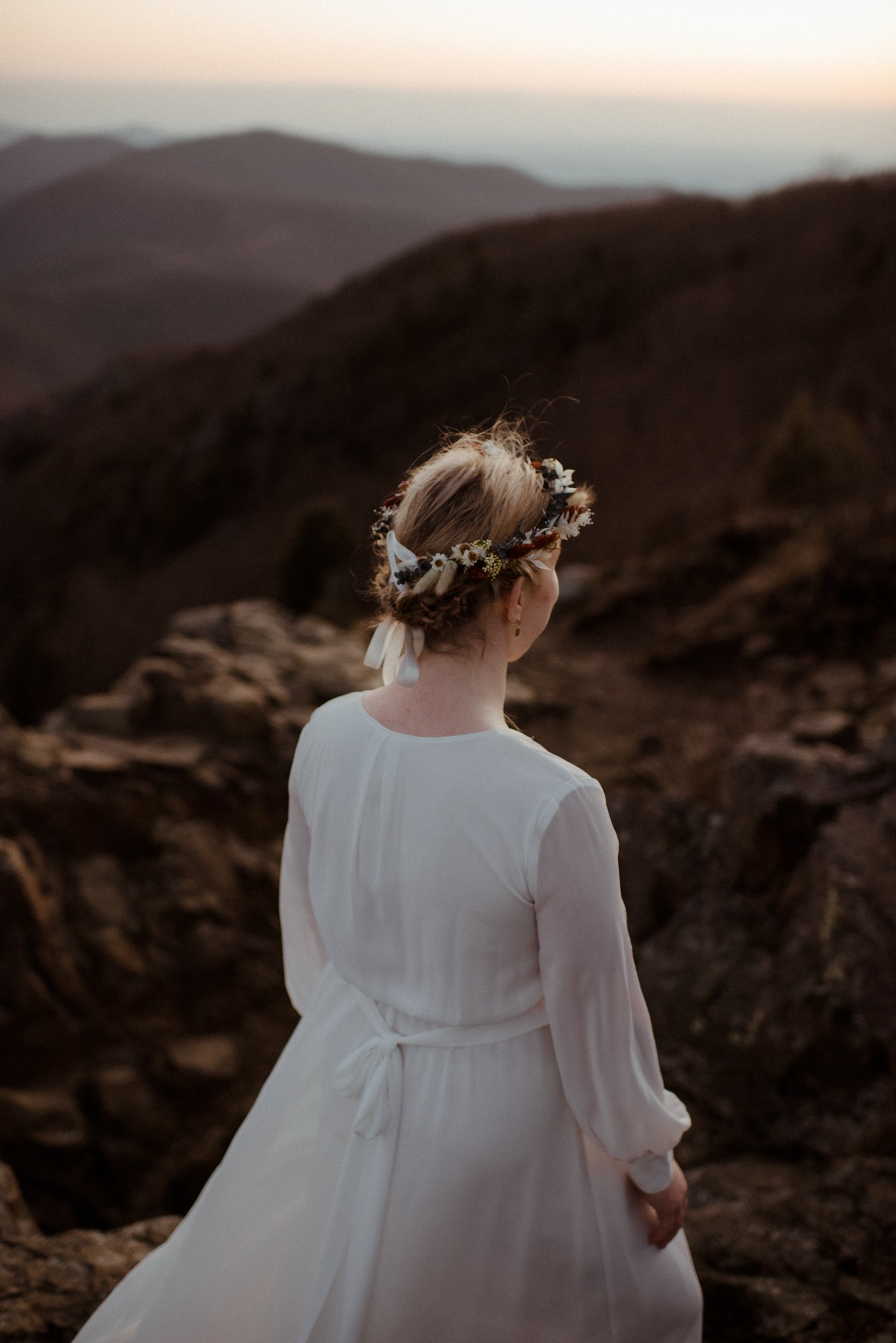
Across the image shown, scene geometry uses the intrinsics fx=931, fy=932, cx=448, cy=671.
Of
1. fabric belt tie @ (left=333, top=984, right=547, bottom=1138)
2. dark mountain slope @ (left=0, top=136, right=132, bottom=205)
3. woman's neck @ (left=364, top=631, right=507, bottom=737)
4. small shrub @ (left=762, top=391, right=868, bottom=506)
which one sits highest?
dark mountain slope @ (left=0, top=136, right=132, bottom=205)

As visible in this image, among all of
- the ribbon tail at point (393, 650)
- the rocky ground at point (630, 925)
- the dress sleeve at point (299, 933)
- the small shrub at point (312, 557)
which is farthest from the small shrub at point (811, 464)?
the ribbon tail at point (393, 650)

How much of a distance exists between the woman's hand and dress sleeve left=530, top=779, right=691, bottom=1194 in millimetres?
28

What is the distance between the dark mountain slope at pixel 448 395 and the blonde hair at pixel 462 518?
434 inches

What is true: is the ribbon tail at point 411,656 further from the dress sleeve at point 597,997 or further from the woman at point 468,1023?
the dress sleeve at point 597,997

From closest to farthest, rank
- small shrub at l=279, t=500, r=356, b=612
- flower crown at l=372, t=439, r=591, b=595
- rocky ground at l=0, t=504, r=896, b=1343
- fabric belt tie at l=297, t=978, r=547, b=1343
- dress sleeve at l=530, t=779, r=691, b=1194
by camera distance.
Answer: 1. dress sleeve at l=530, t=779, r=691, b=1194
2. flower crown at l=372, t=439, r=591, b=595
3. fabric belt tie at l=297, t=978, r=547, b=1343
4. rocky ground at l=0, t=504, r=896, b=1343
5. small shrub at l=279, t=500, r=356, b=612

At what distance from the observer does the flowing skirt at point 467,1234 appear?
5.57 ft

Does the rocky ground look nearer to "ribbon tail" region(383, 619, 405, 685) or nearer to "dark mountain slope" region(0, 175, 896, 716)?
"ribbon tail" region(383, 619, 405, 685)

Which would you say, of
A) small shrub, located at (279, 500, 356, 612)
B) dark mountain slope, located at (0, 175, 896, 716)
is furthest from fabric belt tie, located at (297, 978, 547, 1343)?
small shrub, located at (279, 500, 356, 612)

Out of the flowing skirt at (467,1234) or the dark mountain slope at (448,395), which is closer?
the flowing skirt at (467,1234)

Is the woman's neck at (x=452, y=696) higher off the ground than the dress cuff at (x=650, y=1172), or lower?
higher

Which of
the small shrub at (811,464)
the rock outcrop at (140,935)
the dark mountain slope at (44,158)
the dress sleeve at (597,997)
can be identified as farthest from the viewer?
the dark mountain slope at (44,158)

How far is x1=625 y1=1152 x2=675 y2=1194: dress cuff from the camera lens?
1754 millimetres

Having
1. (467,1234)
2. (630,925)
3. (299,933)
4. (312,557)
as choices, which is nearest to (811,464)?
(312,557)

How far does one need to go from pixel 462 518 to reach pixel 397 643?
0.97ft
